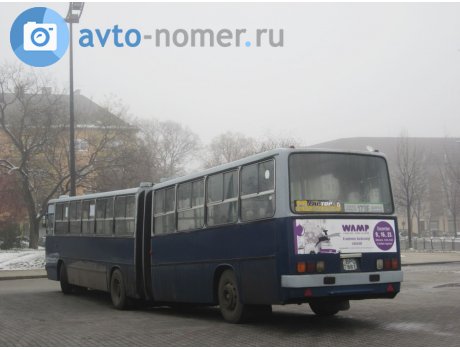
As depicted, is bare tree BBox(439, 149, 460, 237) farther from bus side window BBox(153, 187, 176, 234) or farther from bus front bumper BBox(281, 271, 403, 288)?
bus front bumper BBox(281, 271, 403, 288)

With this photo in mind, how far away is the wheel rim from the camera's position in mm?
11609

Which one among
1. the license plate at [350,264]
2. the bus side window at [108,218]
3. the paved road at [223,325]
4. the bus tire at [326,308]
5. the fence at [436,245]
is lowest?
the paved road at [223,325]

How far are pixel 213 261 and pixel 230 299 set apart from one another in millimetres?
816

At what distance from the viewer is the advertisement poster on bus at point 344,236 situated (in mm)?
10266

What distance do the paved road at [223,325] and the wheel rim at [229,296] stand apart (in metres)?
0.39

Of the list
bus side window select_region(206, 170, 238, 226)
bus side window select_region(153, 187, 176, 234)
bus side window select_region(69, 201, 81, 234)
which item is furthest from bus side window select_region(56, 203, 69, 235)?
bus side window select_region(206, 170, 238, 226)

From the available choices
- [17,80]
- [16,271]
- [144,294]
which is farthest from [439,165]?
[144,294]

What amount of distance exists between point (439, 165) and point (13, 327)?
84.4 meters

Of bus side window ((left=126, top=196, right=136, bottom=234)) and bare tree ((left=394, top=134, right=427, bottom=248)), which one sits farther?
bare tree ((left=394, top=134, right=427, bottom=248))

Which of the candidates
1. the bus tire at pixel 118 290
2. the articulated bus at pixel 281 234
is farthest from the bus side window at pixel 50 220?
the articulated bus at pixel 281 234

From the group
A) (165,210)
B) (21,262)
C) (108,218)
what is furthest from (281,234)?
(21,262)

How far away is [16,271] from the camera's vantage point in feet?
96.3

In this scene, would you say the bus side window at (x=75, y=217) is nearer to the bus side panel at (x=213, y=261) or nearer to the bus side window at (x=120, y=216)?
the bus side window at (x=120, y=216)

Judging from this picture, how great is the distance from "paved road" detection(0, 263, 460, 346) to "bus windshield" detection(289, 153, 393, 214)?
1993 mm
